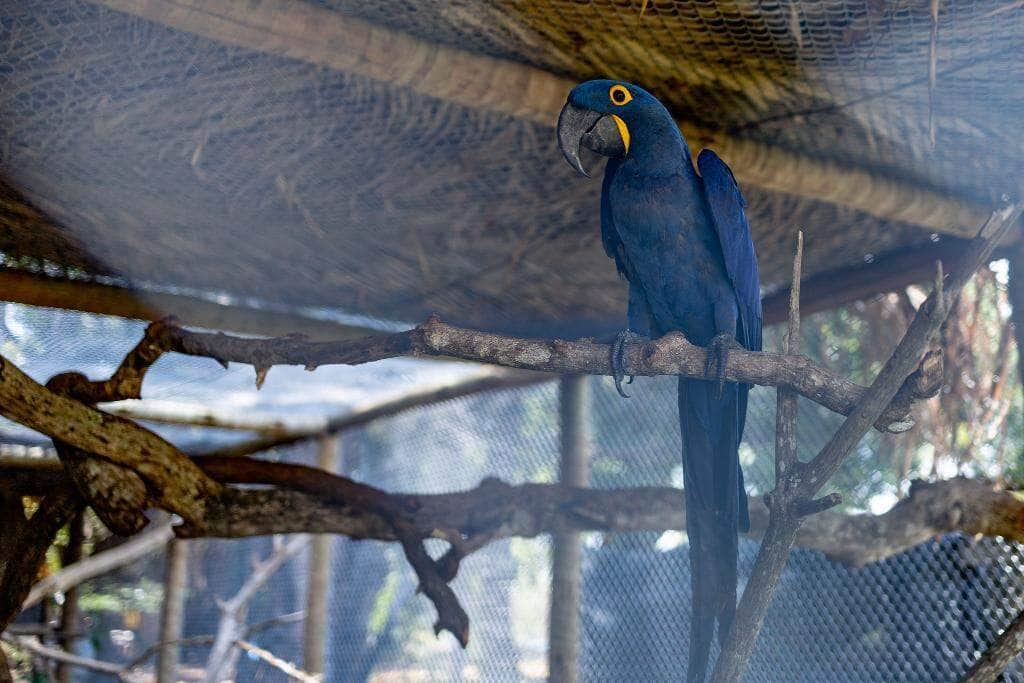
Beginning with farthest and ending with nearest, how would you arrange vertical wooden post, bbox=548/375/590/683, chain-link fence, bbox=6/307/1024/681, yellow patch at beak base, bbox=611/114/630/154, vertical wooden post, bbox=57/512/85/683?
vertical wooden post, bbox=57/512/85/683
vertical wooden post, bbox=548/375/590/683
chain-link fence, bbox=6/307/1024/681
yellow patch at beak base, bbox=611/114/630/154

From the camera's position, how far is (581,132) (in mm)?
1652

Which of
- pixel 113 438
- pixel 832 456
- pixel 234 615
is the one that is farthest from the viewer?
pixel 234 615

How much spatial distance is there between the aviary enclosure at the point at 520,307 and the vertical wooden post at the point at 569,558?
0.4 inches

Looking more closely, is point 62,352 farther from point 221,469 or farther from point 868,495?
point 868,495

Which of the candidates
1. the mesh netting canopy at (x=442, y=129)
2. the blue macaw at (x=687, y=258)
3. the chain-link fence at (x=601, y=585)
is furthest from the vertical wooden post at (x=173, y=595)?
the blue macaw at (x=687, y=258)

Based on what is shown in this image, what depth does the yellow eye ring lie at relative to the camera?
1639 mm

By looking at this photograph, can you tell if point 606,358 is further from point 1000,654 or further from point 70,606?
point 70,606

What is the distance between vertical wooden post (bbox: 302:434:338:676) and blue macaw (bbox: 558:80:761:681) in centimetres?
157

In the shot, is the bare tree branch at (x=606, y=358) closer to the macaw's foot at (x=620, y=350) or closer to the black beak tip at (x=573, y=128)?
the macaw's foot at (x=620, y=350)

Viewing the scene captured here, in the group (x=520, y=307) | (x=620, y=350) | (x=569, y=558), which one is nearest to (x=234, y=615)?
(x=569, y=558)

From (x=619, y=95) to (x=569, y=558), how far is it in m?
1.23

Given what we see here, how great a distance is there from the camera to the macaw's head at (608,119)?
1608 mm

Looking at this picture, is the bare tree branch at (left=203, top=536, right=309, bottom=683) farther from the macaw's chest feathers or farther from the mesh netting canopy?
the macaw's chest feathers

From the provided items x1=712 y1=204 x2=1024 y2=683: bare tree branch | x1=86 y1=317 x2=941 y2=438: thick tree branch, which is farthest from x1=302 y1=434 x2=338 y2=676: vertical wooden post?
x1=712 y1=204 x2=1024 y2=683: bare tree branch
